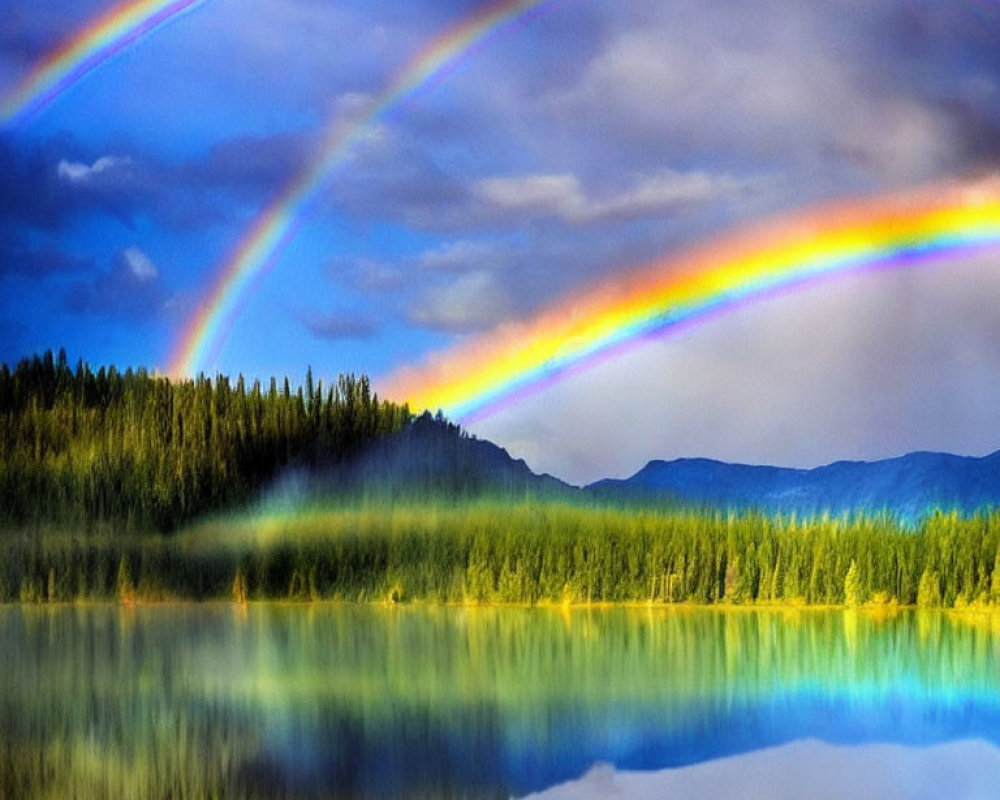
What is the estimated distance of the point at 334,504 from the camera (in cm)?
15962

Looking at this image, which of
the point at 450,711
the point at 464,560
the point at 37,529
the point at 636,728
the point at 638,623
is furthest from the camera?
the point at 37,529

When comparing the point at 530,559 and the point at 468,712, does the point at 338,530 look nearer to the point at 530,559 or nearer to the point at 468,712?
the point at 530,559

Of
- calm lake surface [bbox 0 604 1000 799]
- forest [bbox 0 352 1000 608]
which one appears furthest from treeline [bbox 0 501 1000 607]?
calm lake surface [bbox 0 604 1000 799]

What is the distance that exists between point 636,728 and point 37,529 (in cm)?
11880

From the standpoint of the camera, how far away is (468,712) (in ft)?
119

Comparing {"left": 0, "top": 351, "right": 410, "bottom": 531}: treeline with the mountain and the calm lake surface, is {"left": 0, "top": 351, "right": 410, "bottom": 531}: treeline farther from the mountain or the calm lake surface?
the calm lake surface

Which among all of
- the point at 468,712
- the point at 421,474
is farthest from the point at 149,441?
the point at 468,712

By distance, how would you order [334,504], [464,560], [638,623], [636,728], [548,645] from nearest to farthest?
[636,728] → [548,645] → [638,623] → [464,560] → [334,504]

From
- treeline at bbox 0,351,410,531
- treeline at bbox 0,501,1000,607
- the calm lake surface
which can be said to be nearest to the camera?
the calm lake surface

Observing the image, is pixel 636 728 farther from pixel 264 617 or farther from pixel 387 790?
pixel 264 617

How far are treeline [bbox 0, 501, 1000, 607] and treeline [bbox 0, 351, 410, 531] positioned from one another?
252 inches

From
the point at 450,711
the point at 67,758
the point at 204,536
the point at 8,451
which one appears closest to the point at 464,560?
A: the point at 204,536

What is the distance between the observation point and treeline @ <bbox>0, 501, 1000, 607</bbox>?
376ft

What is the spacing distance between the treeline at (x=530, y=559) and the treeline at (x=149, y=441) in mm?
6405
